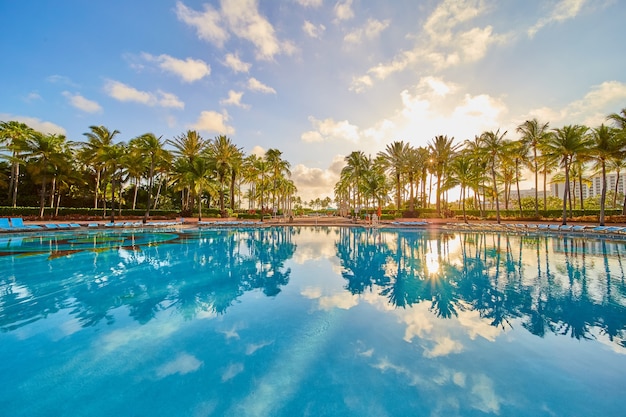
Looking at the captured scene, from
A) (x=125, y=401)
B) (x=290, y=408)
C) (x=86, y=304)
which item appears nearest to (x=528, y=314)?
(x=290, y=408)

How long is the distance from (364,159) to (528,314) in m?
45.8

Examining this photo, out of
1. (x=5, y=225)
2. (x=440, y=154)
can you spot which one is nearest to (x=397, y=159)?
(x=440, y=154)

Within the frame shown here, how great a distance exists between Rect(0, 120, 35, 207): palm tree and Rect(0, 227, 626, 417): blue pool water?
3141 cm

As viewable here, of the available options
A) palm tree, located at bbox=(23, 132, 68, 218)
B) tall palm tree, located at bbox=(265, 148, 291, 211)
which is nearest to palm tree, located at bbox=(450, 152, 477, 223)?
tall palm tree, located at bbox=(265, 148, 291, 211)

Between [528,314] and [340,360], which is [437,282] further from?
[340,360]

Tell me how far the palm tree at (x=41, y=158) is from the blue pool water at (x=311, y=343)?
30.0 m

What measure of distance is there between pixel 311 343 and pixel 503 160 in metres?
43.9

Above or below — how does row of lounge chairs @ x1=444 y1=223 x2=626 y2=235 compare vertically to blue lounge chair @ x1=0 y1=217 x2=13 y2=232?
below

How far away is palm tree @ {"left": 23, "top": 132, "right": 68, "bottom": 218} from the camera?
31.0 metres

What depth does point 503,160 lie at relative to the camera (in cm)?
3791

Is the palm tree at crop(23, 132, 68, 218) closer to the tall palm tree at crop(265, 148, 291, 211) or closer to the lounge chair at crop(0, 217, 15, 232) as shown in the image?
the lounge chair at crop(0, 217, 15, 232)

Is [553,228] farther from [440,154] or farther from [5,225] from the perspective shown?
[5,225]

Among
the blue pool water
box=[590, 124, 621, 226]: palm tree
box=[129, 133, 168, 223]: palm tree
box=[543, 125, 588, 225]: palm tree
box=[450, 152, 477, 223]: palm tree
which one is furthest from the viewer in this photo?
box=[450, 152, 477, 223]: palm tree

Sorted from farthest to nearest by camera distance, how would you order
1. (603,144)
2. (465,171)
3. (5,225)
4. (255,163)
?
(255,163), (465,171), (603,144), (5,225)
